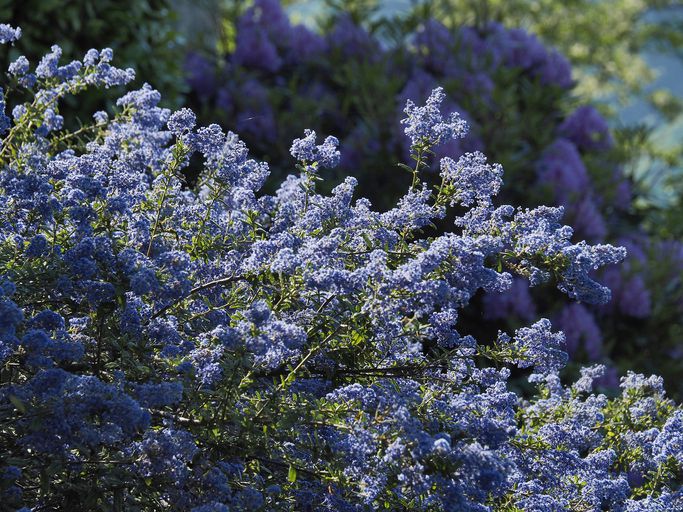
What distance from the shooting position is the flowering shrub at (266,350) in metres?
2.32

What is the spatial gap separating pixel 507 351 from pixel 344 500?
0.59 m

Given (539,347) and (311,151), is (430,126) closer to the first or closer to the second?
(311,151)

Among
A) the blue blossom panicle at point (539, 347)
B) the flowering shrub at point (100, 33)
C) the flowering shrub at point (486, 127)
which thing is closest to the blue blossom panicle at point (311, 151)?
the blue blossom panicle at point (539, 347)

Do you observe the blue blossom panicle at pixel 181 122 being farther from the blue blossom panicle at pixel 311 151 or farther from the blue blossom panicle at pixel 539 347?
the blue blossom panicle at pixel 539 347

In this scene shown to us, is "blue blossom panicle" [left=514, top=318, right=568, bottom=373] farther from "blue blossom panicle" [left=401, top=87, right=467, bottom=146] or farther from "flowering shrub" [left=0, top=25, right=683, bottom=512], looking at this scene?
"blue blossom panicle" [left=401, top=87, right=467, bottom=146]

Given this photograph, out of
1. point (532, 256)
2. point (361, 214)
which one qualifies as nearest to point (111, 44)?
point (361, 214)

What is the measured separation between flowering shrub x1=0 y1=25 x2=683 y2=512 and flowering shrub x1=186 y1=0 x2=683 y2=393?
123 inches

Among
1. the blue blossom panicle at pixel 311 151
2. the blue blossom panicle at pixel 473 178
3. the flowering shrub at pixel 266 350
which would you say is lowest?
the flowering shrub at pixel 266 350

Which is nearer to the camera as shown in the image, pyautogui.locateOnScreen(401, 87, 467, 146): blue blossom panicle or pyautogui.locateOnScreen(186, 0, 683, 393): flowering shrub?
pyautogui.locateOnScreen(401, 87, 467, 146): blue blossom panicle

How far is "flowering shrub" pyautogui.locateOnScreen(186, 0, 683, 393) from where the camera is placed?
6.57 m

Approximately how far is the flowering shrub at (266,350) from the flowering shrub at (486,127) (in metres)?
3.12

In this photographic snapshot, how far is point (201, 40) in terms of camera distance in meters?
7.78

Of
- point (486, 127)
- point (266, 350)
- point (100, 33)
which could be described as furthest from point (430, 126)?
point (100, 33)

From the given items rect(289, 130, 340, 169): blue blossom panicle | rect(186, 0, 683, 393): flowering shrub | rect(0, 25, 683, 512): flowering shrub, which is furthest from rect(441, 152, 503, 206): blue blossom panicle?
rect(186, 0, 683, 393): flowering shrub
